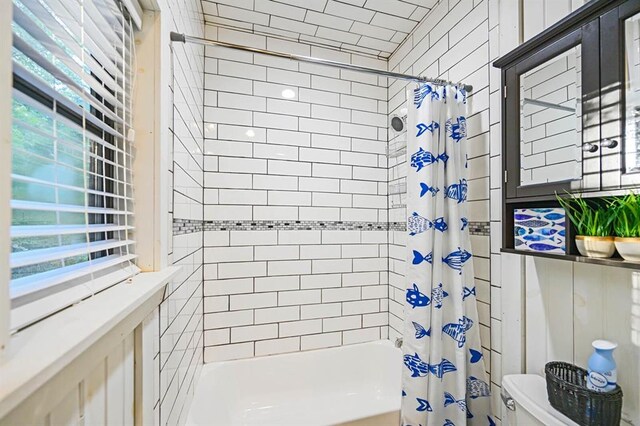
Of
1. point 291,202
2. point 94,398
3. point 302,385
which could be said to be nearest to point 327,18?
point 291,202

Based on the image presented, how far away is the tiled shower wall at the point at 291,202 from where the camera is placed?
1.90m

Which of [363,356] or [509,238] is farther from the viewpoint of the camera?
[363,356]

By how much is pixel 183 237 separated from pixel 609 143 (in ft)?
5.11

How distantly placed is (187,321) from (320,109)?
1629 mm

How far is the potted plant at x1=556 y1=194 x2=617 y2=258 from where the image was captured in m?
0.82

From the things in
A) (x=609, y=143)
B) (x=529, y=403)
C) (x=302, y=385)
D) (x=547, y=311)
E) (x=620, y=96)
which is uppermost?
(x=620, y=96)

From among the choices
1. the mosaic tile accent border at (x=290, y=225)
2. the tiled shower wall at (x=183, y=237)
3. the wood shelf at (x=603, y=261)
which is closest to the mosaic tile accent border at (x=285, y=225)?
the mosaic tile accent border at (x=290, y=225)

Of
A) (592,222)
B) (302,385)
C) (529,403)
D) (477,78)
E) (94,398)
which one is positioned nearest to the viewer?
(94,398)

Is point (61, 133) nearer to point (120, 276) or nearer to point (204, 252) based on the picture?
point (120, 276)

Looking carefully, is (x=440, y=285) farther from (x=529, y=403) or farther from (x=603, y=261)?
(x=603, y=261)

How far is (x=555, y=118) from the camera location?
3.36 feet

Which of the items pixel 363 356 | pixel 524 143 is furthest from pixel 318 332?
pixel 524 143

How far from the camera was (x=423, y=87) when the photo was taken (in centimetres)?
141

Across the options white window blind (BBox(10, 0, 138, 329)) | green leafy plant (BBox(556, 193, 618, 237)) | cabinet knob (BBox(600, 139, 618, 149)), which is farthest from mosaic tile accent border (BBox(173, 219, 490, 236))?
cabinet knob (BBox(600, 139, 618, 149))
